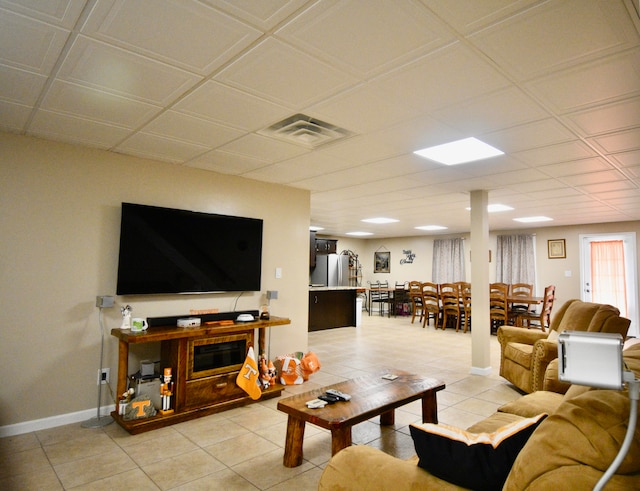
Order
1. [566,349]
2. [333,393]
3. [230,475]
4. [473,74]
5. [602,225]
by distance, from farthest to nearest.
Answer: [602,225]
[333,393]
[230,475]
[473,74]
[566,349]

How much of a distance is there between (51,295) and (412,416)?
3256 millimetres

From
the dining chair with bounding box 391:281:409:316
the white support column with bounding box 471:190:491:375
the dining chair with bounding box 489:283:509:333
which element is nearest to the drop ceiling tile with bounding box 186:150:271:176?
the white support column with bounding box 471:190:491:375

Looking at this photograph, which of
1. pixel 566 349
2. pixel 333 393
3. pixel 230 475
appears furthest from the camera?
pixel 333 393

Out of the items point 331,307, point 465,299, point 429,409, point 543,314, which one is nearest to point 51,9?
point 429,409

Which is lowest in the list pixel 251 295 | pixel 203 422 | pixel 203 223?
pixel 203 422

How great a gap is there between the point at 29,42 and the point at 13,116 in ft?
3.81

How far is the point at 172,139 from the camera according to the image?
10.3 ft

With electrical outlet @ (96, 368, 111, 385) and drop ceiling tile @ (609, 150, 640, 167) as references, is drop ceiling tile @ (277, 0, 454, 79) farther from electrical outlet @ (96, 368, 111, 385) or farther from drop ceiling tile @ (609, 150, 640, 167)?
electrical outlet @ (96, 368, 111, 385)

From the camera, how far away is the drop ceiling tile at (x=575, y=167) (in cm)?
356

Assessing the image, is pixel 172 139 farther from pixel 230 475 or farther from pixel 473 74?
pixel 230 475

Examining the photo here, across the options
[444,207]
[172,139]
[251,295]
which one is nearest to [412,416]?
[251,295]

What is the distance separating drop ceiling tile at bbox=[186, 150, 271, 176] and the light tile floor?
7.83 ft

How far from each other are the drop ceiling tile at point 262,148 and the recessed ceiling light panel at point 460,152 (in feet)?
3.71

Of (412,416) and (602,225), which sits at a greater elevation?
(602,225)
